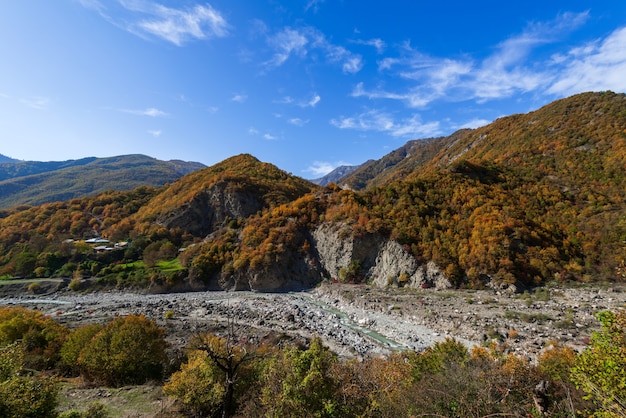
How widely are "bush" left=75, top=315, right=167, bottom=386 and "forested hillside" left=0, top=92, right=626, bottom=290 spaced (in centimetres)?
3001

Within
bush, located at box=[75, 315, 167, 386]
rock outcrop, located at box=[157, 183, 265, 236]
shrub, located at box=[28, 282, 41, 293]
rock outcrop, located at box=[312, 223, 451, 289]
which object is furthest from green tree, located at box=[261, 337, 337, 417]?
rock outcrop, located at box=[157, 183, 265, 236]

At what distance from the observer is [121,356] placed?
1311cm

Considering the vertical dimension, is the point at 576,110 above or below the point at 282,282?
above

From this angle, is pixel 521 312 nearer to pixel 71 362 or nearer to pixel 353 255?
pixel 353 255

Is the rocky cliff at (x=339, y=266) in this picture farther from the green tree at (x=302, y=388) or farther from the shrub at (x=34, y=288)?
the green tree at (x=302, y=388)

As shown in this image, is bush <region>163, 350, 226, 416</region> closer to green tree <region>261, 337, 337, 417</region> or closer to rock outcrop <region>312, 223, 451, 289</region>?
green tree <region>261, 337, 337, 417</region>

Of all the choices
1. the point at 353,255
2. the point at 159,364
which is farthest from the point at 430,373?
the point at 353,255

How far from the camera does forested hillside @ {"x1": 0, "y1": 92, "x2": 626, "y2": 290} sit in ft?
113

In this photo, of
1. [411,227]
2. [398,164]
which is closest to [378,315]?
[411,227]

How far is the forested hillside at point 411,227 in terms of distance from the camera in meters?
34.3

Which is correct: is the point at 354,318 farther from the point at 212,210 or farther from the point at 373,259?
the point at 212,210

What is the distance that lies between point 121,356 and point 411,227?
38603 mm

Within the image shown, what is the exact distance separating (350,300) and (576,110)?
6947 centimetres

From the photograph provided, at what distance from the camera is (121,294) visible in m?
41.6
